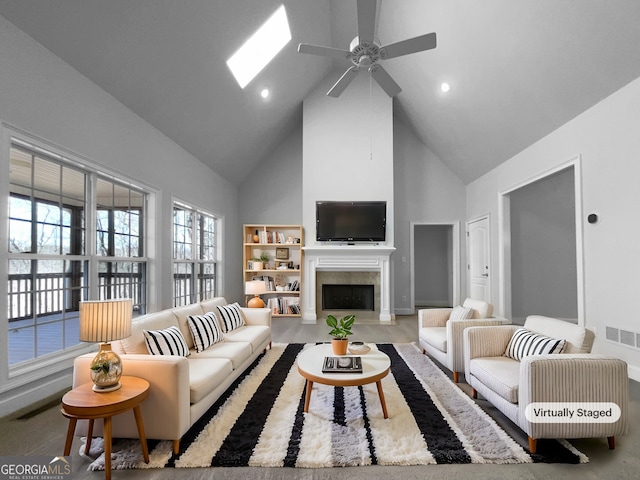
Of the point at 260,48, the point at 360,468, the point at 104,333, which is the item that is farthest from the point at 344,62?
the point at 360,468

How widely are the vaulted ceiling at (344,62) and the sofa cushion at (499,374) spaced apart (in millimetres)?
2912

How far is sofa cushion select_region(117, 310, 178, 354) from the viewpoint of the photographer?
2.36 meters

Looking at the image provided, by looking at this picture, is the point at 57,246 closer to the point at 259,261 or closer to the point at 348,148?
the point at 259,261

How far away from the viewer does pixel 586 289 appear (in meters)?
3.79

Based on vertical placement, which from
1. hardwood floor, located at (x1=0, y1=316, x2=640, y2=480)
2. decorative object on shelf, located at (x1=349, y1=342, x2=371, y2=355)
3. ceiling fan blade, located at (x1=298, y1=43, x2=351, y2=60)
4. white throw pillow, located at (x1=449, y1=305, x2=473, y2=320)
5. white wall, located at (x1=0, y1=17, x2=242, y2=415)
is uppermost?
ceiling fan blade, located at (x1=298, y1=43, x2=351, y2=60)

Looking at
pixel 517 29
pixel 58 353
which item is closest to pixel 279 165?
pixel 517 29

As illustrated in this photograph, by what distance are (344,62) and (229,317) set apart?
16.7 feet

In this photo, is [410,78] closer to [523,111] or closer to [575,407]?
[523,111]

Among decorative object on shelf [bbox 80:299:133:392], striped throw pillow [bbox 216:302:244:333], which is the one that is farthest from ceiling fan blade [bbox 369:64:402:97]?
decorative object on shelf [bbox 80:299:133:392]

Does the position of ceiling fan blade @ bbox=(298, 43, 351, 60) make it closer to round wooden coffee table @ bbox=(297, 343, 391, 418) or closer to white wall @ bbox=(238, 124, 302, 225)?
round wooden coffee table @ bbox=(297, 343, 391, 418)

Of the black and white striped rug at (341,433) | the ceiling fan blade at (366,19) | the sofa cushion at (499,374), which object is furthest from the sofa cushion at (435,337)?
the ceiling fan blade at (366,19)

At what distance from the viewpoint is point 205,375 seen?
2430 millimetres

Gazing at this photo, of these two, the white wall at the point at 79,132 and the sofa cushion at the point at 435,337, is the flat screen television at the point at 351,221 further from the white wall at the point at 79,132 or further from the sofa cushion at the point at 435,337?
the sofa cushion at the point at 435,337

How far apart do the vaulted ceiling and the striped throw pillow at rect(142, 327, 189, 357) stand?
235 centimetres
